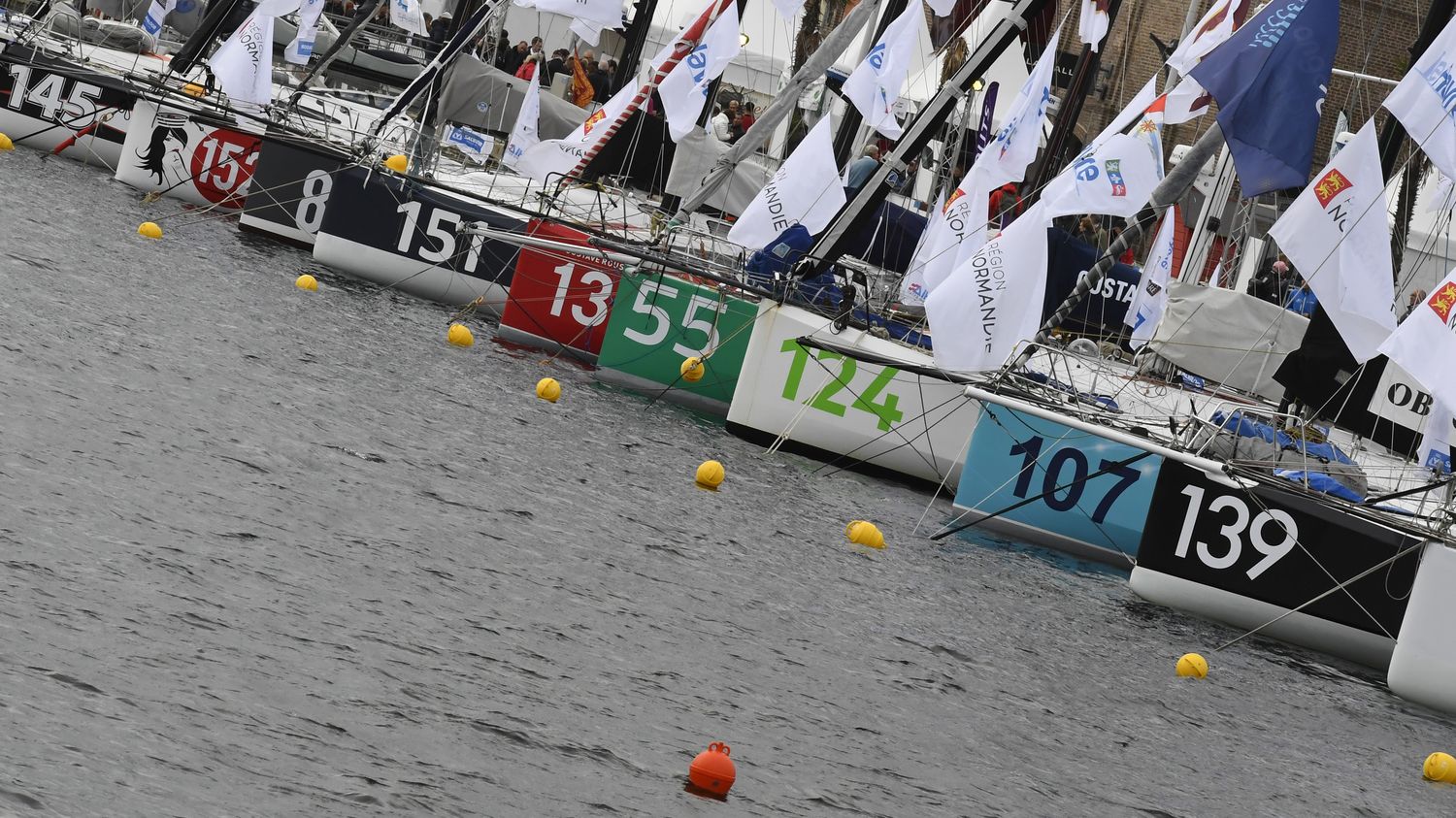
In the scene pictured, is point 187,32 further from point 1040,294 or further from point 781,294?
point 1040,294

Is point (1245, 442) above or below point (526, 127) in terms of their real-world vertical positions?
below

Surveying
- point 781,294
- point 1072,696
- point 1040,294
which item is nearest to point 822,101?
point 781,294

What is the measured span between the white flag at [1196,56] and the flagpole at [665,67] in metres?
5.03

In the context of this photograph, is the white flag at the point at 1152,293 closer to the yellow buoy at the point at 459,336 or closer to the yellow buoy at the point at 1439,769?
the yellow buoy at the point at 459,336

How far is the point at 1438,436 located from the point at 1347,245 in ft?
5.49

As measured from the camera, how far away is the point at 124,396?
1273 cm

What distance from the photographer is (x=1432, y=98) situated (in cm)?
→ 1346

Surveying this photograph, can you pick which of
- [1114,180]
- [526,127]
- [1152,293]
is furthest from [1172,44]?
[1114,180]

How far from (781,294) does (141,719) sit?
10.8 metres

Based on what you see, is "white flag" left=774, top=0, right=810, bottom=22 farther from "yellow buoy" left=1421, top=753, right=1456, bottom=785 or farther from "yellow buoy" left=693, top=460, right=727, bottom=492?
"yellow buoy" left=1421, top=753, right=1456, bottom=785

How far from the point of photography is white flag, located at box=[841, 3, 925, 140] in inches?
727

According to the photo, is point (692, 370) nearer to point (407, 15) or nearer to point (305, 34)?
point (305, 34)

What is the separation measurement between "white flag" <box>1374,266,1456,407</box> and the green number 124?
205 inches

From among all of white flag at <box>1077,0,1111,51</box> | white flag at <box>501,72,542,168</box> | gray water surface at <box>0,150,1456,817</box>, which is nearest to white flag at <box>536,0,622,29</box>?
white flag at <box>501,72,542,168</box>
